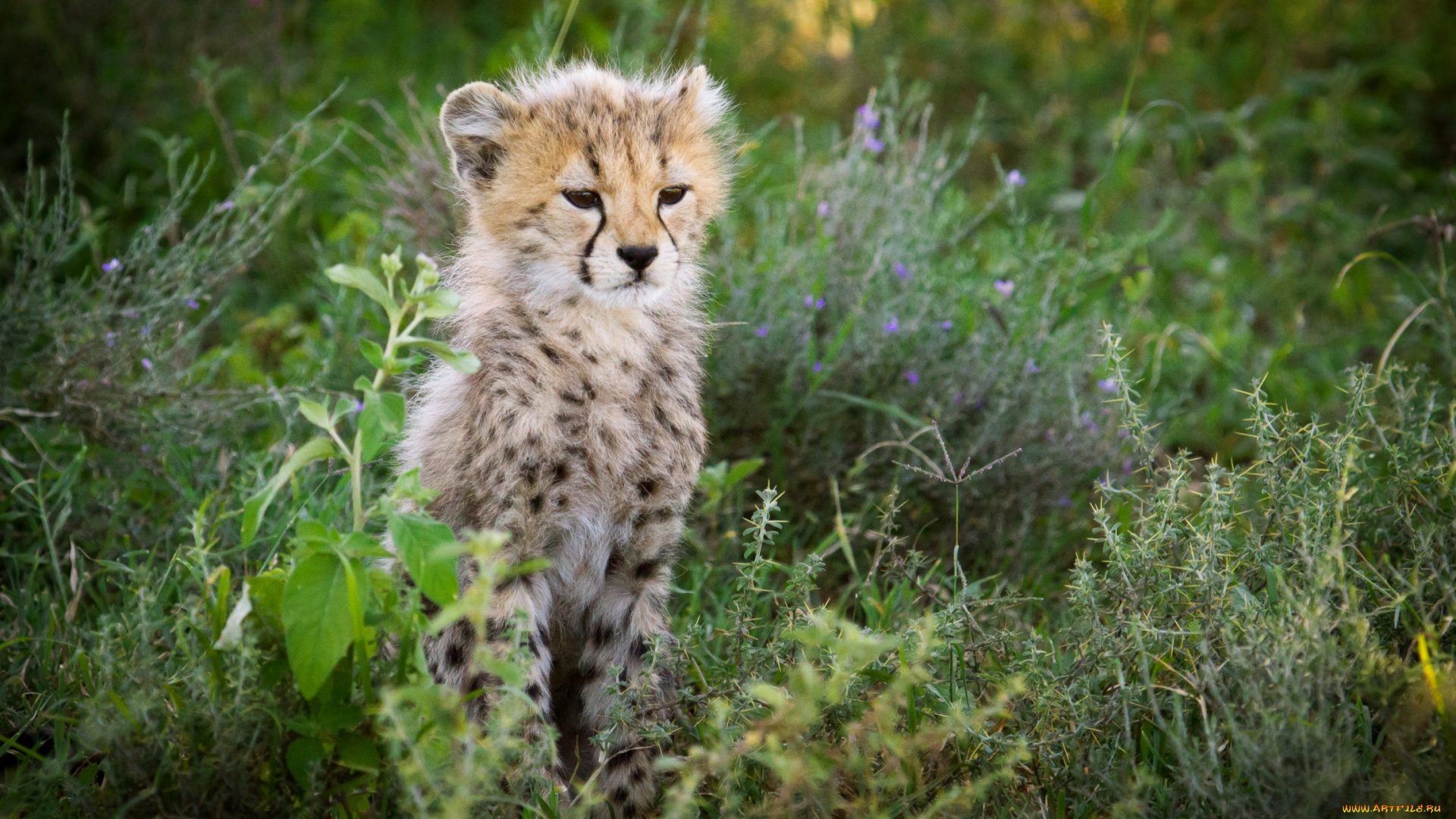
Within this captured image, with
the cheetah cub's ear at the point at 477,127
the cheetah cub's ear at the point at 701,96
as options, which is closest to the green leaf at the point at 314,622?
the cheetah cub's ear at the point at 477,127

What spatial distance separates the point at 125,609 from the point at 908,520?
82.0 inches

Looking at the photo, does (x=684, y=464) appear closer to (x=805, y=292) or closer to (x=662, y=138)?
(x=662, y=138)

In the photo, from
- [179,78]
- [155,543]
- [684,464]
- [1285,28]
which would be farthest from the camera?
[1285,28]

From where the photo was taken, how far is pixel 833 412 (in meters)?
3.46

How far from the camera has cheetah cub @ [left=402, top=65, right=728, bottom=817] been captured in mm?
2326

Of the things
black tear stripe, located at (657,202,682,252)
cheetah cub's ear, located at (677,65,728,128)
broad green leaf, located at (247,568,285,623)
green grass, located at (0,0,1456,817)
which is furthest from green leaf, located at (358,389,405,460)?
cheetah cub's ear, located at (677,65,728,128)

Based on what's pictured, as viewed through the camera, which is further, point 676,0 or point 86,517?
point 676,0

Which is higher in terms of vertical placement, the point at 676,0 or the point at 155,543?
the point at 676,0

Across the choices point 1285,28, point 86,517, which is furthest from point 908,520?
point 1285,28

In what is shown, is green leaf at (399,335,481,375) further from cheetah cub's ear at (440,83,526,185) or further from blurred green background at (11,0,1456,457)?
blurred green background at (11,0,1456,457)

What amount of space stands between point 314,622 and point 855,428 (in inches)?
82.6

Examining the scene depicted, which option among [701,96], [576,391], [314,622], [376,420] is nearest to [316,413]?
[376,420]

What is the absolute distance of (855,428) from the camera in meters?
Result: 3.62

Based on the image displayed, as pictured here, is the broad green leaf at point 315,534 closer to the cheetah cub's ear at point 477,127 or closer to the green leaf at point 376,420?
the green leaf at point 376,420
